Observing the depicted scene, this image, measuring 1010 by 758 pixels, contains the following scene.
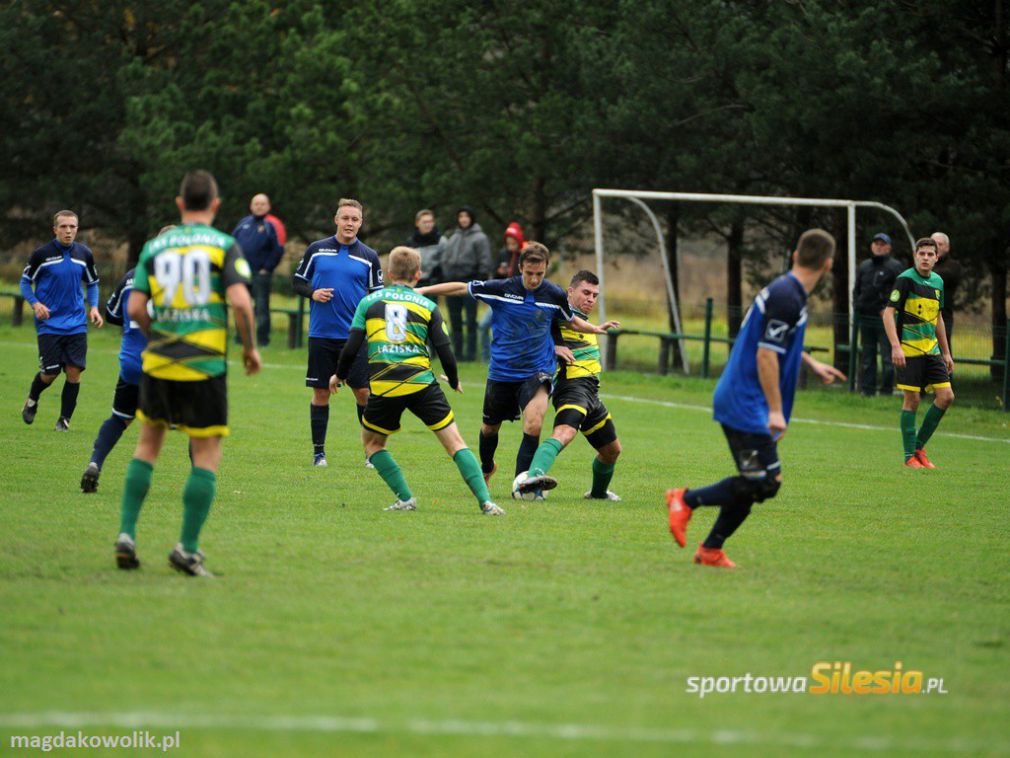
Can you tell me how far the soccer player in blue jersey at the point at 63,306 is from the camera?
1455 cm

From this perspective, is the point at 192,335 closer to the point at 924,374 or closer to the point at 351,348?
the point at 351,348

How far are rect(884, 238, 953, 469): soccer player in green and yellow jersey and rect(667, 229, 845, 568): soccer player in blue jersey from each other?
664 centimetres

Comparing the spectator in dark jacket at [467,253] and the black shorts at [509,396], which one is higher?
the spectator in dark jacket at [467,253]

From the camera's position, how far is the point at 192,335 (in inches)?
295

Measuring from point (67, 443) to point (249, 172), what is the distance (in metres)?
19.0

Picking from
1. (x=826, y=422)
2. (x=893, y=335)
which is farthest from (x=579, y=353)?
(x=826, y=422)

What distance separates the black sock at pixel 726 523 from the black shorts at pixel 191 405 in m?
2.84

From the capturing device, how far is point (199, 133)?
31.9 metres

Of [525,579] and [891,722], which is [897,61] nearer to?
[525,579]

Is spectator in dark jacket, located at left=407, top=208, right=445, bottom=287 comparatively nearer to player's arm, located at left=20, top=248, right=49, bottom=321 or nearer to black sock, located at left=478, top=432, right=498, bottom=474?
player's arm, located at left=20, top=248, right=49, bottom=321

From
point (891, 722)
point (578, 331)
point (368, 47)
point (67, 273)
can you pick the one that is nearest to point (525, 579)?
point (891, 722)

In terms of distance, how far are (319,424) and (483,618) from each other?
656cm

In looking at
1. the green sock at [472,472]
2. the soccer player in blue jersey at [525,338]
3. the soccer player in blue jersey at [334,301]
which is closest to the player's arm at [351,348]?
the green sock at [472,472]

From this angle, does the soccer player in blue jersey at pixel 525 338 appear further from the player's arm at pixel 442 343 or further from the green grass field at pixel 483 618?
the player's arm at pixel 442 343
